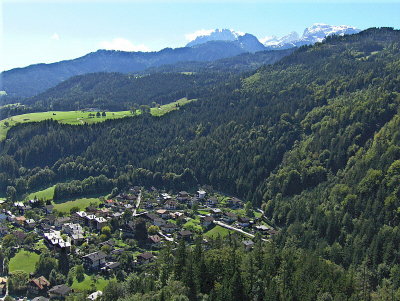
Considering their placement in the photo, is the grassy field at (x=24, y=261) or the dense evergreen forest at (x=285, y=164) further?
the grassy field at (x=24, y=261)

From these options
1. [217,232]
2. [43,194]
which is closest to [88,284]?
[217,232]

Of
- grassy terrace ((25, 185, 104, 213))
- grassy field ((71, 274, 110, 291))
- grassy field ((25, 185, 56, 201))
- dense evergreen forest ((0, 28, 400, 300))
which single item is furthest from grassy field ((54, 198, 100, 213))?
grassy field ((71, 274, 110, 291))

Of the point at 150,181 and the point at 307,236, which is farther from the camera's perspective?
the point at 150,181

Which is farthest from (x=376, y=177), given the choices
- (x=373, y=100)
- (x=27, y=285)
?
(x=27, y=285)

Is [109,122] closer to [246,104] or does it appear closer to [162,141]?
[162,141]

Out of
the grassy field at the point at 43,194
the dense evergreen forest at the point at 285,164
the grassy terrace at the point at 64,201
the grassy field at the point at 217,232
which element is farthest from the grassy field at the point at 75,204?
the grassy field at the point at 217,232

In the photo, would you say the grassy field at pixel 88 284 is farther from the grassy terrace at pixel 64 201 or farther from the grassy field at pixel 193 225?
the grassy terrace at pixel 64 201

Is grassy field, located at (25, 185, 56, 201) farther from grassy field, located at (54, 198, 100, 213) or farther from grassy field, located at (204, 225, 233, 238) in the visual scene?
grassy field, located at (204, 225, 233, 238)
